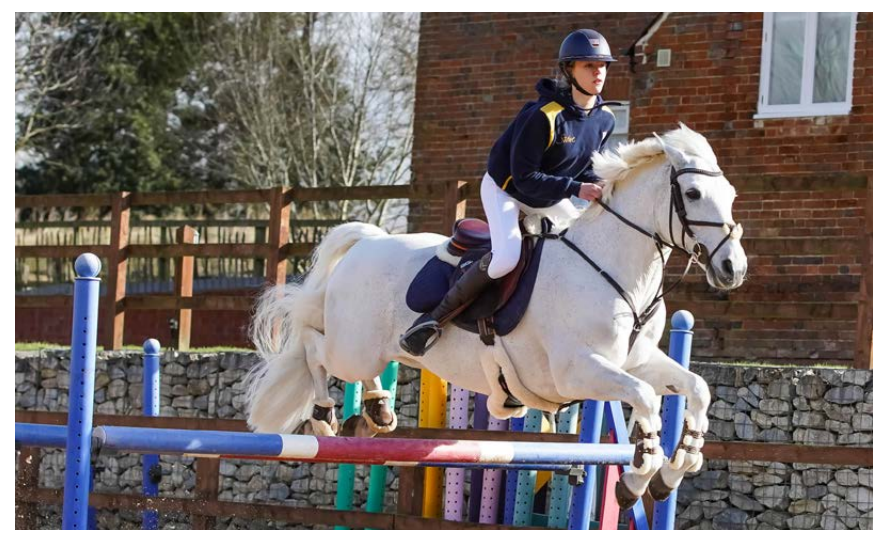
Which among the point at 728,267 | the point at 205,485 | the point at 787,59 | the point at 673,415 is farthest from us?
the point at 787,59

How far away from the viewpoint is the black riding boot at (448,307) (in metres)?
6.50

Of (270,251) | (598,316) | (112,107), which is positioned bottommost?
(598,316)

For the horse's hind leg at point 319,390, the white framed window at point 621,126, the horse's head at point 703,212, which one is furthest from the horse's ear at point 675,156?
the white framed window at point 621,126

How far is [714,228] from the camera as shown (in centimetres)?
590

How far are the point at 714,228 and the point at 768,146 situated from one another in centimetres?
747

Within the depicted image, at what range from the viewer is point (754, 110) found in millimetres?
13109

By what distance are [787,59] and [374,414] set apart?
7.34 m

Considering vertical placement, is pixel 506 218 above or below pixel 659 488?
above

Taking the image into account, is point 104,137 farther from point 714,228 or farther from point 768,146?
point 714,228

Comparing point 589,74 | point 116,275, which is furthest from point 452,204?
point 589,74

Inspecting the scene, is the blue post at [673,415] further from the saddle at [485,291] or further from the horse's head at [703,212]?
the horse's head at [703,212]

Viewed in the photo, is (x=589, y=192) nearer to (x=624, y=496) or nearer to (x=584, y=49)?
(x=584, y=49)

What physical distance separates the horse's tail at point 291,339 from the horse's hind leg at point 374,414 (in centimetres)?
29

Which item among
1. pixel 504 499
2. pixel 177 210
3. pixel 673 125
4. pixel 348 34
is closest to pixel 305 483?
pixel 504 499
